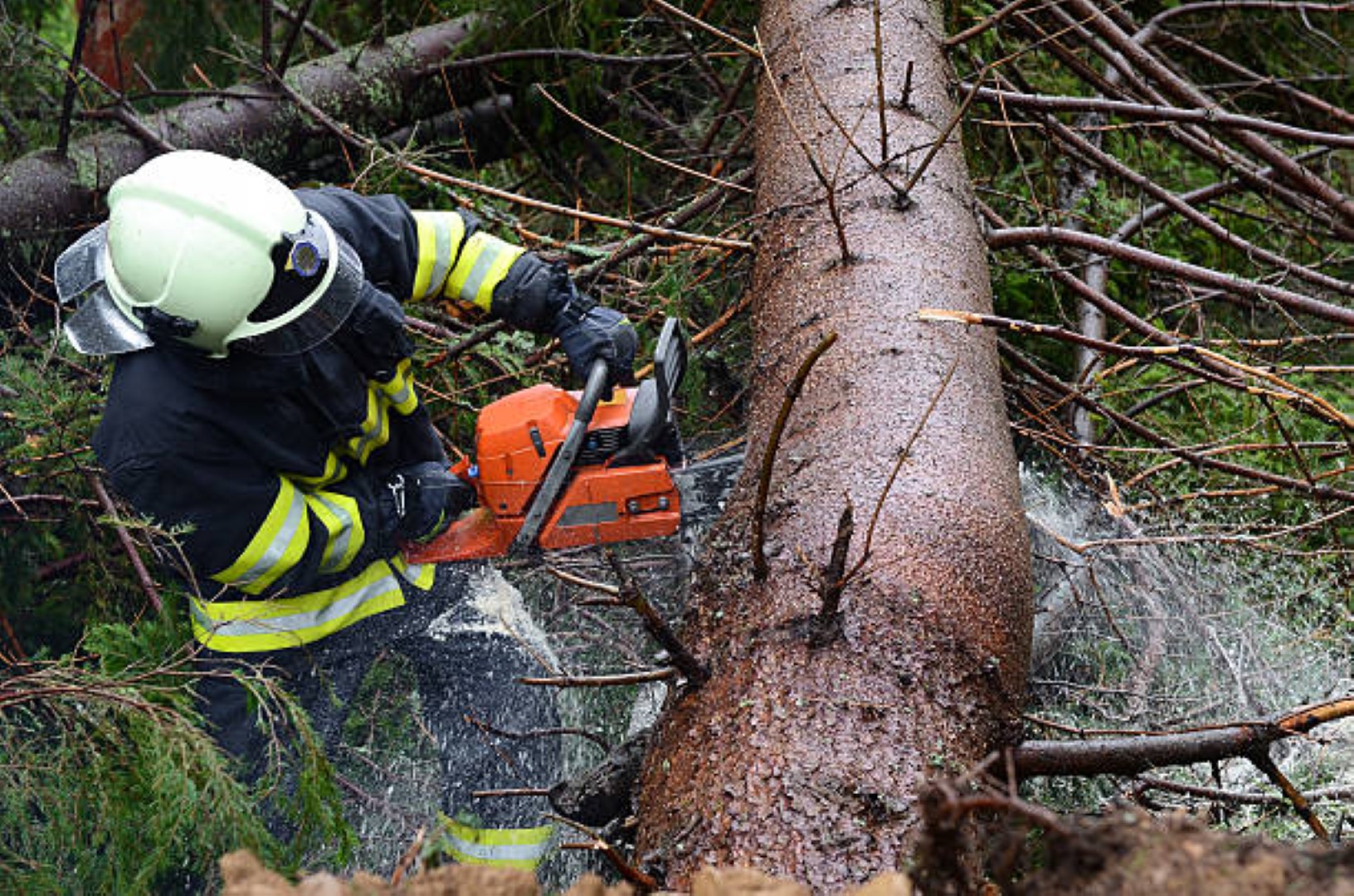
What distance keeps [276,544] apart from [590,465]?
814 mm

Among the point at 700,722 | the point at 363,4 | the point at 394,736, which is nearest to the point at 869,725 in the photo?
the point at 700,722

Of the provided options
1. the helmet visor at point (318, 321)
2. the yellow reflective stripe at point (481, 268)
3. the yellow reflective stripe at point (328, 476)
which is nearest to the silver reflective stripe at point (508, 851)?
the yellow reflective stripe at point (328, 476)

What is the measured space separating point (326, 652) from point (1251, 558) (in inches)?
101

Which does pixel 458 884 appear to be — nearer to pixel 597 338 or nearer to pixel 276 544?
pixel 276 544

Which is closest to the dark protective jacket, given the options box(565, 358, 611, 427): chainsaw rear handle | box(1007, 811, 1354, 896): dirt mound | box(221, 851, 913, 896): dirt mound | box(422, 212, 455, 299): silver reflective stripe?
box(422, 212, 455, 299): silver reflective stripe

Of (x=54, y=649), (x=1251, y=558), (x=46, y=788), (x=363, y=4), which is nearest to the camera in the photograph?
(x=46, y=788)

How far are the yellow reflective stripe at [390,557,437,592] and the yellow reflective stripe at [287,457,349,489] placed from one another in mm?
324

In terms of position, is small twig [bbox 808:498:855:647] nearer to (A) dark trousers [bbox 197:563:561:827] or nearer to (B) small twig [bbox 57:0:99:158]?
(A) dark trousers [bbox 197:563:561:827]

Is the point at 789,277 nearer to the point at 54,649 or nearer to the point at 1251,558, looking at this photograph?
the point at 1251,558

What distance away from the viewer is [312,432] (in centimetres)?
303

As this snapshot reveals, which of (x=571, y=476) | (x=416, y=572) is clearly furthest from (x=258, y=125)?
(x=571, y=476)

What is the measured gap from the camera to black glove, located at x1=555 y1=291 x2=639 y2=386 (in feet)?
10.1

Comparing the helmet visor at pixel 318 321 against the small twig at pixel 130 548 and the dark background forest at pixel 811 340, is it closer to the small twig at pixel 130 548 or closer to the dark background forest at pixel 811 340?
the dark background forest at pixel 811 340

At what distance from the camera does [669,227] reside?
3.58 m
